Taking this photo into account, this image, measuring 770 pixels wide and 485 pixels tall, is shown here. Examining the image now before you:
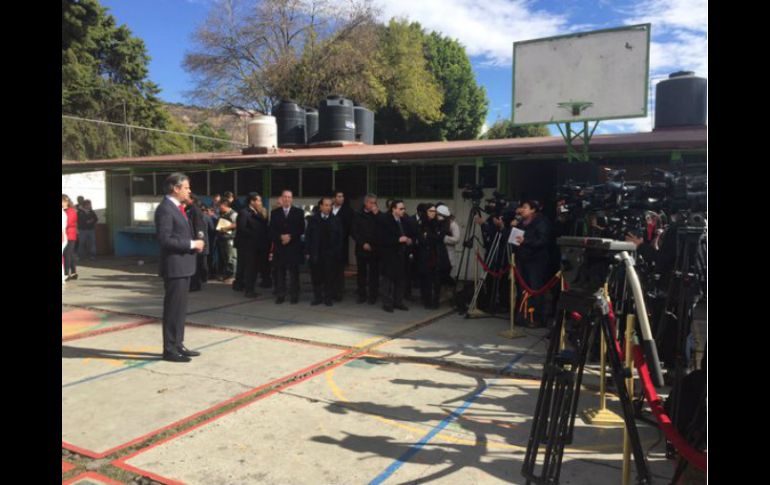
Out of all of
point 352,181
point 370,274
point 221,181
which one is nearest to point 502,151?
point 370,274

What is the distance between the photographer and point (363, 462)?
11.0ft

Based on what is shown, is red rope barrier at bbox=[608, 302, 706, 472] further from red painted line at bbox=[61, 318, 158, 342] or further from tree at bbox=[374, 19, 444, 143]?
tree at bbox=[374, 19, 444, 143]

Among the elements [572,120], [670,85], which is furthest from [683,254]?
[670,85]

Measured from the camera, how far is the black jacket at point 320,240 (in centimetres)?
840

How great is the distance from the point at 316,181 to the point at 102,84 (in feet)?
81.1

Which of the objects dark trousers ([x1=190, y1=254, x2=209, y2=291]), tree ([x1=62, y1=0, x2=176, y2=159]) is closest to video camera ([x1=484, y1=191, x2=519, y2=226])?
dark trousers ([x1=190, y1=254, x2=209, y2=291])

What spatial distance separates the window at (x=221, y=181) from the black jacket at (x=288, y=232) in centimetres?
602

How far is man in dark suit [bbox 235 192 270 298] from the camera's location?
931 cm

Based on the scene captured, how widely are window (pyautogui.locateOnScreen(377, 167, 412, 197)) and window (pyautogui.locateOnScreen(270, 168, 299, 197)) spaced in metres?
2.40

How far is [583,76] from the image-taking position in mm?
9438

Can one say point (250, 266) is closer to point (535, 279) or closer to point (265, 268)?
point (265, 268)
